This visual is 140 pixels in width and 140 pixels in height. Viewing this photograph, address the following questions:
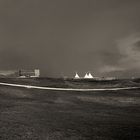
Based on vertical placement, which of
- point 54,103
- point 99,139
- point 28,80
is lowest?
point 99,139

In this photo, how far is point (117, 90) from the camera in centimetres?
391

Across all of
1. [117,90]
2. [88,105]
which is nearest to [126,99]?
[117,90]

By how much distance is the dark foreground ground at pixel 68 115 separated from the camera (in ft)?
6.19

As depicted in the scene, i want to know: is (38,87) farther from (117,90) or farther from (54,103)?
(117,90)

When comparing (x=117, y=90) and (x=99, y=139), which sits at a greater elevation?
(x=117, y=90)

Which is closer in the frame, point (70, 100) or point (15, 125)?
point (15, 125)

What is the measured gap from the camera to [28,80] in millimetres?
3646

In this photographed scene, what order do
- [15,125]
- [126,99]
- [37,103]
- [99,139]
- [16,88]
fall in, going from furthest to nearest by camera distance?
[126,99]
[16,88]
[37,103]
[15,125]
[99,139]

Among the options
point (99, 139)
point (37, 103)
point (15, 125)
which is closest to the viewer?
point (99, 139)

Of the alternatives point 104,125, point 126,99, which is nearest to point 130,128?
point 104,125

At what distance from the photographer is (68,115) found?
2.47 metres

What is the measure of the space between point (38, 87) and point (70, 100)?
1.93ft

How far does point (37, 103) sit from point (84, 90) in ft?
3.67

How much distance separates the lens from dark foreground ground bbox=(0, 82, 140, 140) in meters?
1.89
